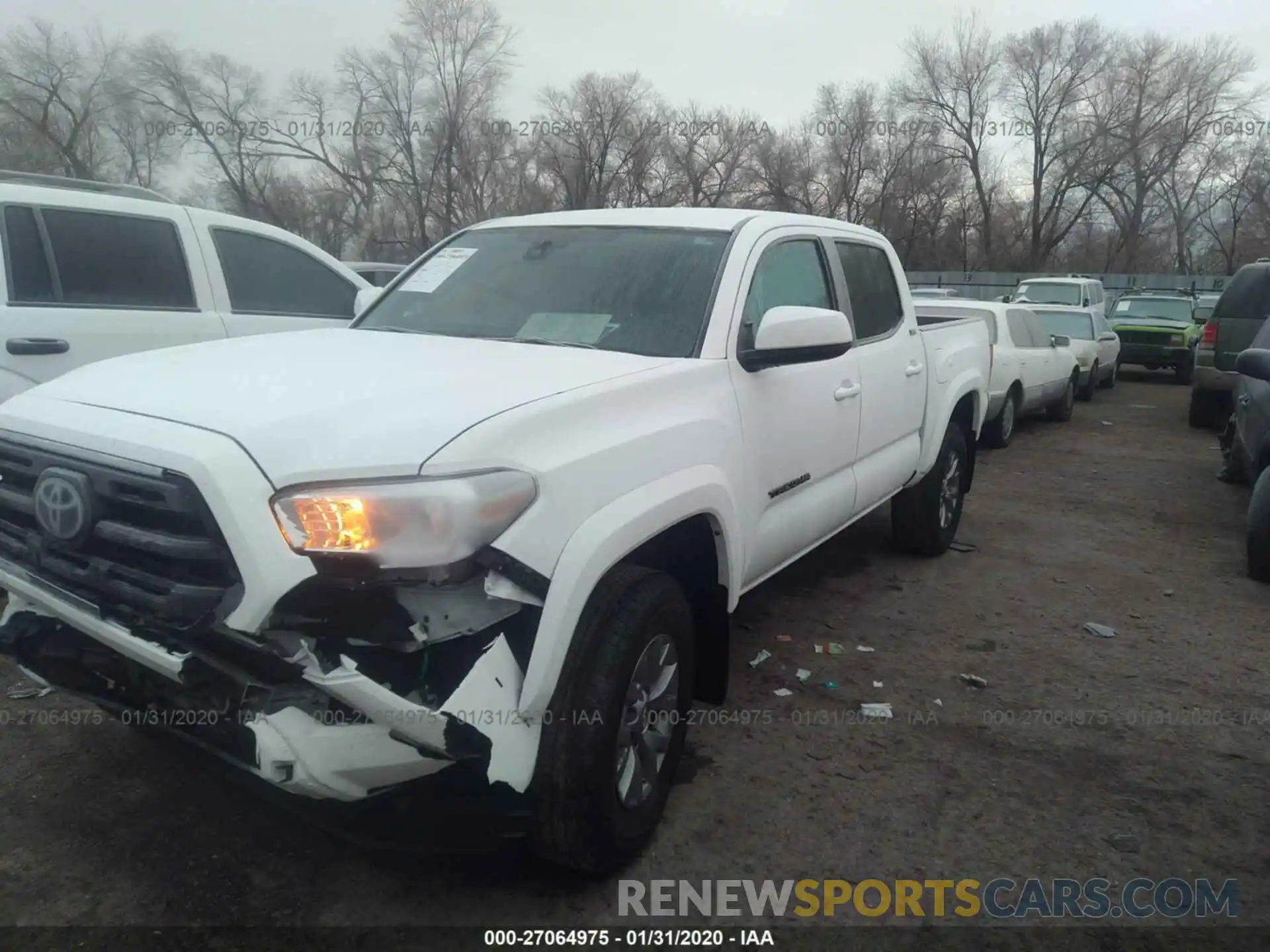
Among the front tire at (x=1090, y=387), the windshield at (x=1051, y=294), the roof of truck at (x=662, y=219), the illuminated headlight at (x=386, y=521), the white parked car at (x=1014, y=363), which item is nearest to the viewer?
the illuminated headlight at (x=386, y=521)

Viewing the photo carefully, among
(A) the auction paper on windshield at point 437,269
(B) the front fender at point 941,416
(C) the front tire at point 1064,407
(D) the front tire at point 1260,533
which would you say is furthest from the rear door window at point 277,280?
(C) the front tire at point 1064,407

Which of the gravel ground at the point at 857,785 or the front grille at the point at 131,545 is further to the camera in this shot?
the gravel ground at the point at 857,785

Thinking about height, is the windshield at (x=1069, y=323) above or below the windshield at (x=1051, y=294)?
below

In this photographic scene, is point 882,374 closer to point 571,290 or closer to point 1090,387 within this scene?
point 571,290

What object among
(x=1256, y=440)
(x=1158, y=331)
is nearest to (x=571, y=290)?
(x=1256, y=440)

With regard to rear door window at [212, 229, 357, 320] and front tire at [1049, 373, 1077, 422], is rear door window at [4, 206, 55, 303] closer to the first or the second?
rear door window at [212, 229, 357, 320]

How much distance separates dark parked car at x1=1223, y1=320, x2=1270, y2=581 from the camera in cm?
539

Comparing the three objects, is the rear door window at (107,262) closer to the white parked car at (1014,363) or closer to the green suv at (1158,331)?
the white parked car at (1014,363)

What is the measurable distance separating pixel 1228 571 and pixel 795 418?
12.7ft

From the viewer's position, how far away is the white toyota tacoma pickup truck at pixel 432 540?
205cm

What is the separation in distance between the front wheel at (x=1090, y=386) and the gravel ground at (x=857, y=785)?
10.0 metres

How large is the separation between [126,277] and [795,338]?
12.5 feet

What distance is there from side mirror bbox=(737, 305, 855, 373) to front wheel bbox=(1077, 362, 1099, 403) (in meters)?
12.7

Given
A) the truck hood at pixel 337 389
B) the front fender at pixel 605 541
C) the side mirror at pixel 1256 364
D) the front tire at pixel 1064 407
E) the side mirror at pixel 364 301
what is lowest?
the front tire at pixel 1064 407
